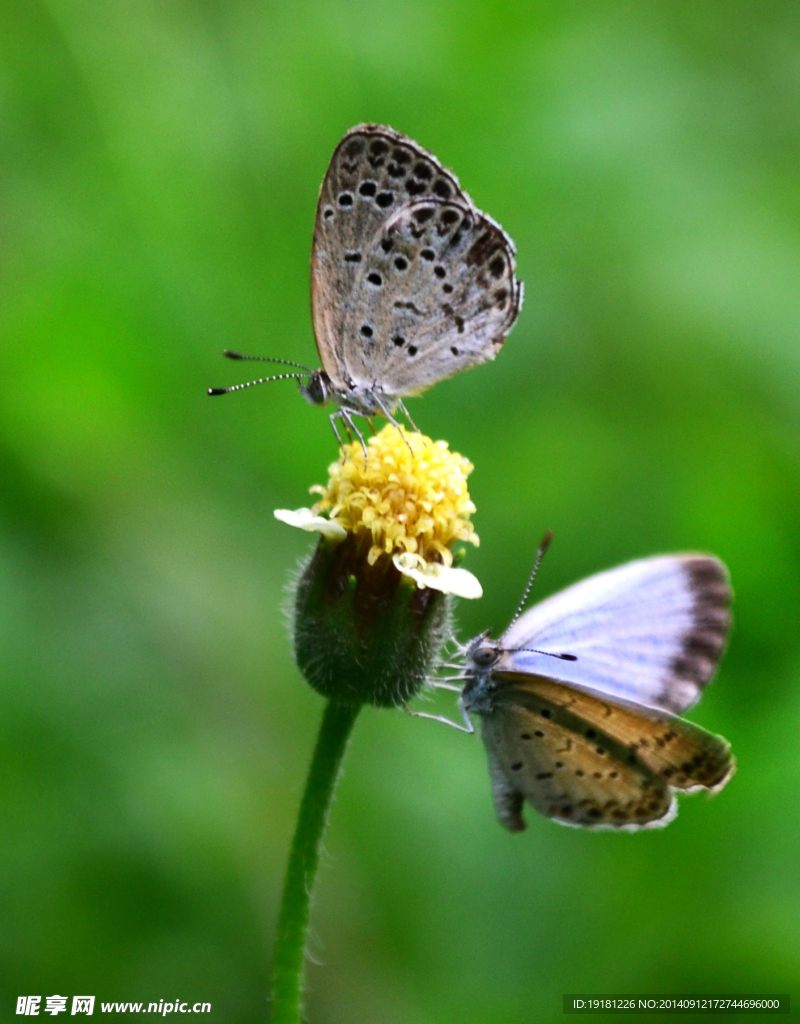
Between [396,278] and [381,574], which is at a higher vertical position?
[396,278]

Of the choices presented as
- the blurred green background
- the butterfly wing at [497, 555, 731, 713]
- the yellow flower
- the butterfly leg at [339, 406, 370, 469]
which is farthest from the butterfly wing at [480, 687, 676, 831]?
the butterfly leg at [339, 406, 370, 469]

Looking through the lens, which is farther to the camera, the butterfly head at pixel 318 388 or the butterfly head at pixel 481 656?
the butterfly head at pixel 318 388

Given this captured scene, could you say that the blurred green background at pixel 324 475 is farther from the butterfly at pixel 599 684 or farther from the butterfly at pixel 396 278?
the butterfly at pixel 396 278

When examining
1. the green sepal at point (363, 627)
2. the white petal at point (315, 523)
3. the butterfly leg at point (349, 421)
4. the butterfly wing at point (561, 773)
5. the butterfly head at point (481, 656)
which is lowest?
the butterfly wing at point (561, 773)

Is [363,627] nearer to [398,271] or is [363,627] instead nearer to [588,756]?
[588,756]

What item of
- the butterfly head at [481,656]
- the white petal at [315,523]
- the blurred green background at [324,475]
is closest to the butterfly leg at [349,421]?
the white petal at [315,523]

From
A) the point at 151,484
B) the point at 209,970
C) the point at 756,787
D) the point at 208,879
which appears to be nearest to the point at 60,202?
the point at 151,484

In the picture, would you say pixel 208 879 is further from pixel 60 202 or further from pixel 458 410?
pixel 60 202

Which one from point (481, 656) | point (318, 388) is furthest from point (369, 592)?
point (318, 388)
